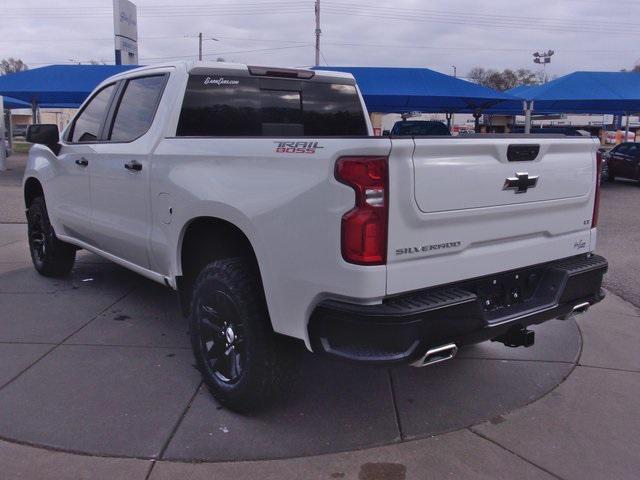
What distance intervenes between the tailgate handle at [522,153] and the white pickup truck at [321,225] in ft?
0.05

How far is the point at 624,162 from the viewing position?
69.7 feet

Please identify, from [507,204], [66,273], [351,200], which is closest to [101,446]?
[351,200]

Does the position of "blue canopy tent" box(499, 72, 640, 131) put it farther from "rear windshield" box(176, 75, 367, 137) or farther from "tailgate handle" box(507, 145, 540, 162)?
"tailgate handle" box(507, 145, 540, 162)

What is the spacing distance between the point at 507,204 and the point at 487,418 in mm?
1329

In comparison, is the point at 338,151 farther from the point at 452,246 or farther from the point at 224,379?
the point at 224,379

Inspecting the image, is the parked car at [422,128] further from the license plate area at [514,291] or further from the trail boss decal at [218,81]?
the license plate area at [514,291]

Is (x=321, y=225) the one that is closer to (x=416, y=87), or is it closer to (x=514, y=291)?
(x=514, y=291)

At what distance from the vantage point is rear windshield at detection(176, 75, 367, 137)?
4.18 metres

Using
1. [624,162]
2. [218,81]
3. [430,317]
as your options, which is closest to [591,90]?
[624,162]

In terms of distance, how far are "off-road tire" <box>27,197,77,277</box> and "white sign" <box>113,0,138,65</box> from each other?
14.1 m

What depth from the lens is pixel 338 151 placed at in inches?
104

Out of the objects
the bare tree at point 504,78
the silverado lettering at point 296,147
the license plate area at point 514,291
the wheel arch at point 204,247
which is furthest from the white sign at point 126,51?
the bare tree at point 504,78

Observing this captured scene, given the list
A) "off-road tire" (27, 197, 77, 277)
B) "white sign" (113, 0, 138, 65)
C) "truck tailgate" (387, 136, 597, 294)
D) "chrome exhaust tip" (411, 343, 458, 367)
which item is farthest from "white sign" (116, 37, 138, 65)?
"chrome exhaust tip" (411, 343, 458, 367)

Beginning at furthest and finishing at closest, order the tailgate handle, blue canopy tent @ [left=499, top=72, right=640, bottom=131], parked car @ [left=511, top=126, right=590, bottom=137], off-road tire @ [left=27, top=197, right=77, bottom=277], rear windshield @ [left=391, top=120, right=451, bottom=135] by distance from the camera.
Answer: blue canopy tent @ [left=499, top=72, right=640, bottom=131] < rear windshield @ [left=391, top=120, right=451, bottom=135] < off-road tire @ [left=27, top=197, right=77, bottom=277] < parked car @ [left=511, top=126, right=590, bottom=137] < the tailgate handle
